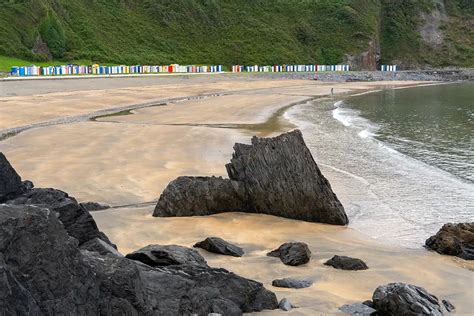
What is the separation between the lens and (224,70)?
297ft

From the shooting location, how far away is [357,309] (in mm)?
6797

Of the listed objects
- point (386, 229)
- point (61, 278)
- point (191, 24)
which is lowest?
point (386, 229)

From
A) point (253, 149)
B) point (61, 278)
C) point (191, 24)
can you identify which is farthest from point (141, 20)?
point (61, 278)

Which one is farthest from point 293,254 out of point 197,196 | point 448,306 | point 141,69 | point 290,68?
point 290,68

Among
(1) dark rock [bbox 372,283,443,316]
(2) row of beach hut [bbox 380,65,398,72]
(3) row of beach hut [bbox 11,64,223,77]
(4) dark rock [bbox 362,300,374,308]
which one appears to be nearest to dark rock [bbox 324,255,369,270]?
(4) dark rock [bbox 362,300,374,308]

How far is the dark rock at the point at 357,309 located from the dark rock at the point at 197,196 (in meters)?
4.78

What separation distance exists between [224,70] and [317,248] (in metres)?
82.3

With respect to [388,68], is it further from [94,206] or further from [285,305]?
[285,305]

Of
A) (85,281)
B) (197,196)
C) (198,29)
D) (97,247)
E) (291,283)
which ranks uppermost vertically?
(198,29)

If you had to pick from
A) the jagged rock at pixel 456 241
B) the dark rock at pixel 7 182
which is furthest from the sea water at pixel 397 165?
the dark rock at pixel 7 182

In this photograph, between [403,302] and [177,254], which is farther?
[177,254]

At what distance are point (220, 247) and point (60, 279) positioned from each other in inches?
177

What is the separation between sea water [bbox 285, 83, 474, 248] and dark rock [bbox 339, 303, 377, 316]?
3.97m

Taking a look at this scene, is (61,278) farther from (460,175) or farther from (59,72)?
(59,72)
